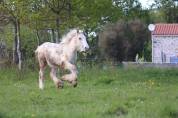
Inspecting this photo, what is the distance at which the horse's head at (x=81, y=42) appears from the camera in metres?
15.9

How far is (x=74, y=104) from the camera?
12.9m

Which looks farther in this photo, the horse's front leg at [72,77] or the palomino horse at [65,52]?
the palomino horse at [65,52]

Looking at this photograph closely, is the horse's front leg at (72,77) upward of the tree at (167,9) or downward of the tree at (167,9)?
downward

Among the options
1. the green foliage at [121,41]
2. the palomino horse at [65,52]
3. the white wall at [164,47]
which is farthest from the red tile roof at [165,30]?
the palomino horse at [65,52]

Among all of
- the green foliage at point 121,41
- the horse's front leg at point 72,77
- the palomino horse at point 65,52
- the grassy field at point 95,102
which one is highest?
the green foliage at point 121,41

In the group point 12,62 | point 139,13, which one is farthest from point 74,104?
point 139,13

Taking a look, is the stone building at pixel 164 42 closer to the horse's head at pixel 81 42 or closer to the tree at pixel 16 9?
the tree at pixel 16 9

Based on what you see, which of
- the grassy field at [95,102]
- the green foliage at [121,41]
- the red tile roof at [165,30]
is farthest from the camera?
the red tile roof at [165,30]

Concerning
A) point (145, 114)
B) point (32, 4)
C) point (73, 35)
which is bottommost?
point (145, 114)

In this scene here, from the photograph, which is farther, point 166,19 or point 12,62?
point 166,19

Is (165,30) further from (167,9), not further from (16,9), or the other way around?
(16,9)

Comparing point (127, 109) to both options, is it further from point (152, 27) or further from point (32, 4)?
point (152, 27)

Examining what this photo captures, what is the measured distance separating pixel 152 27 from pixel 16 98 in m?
42.2

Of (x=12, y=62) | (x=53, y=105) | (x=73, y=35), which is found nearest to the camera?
(x=53, y=105)
